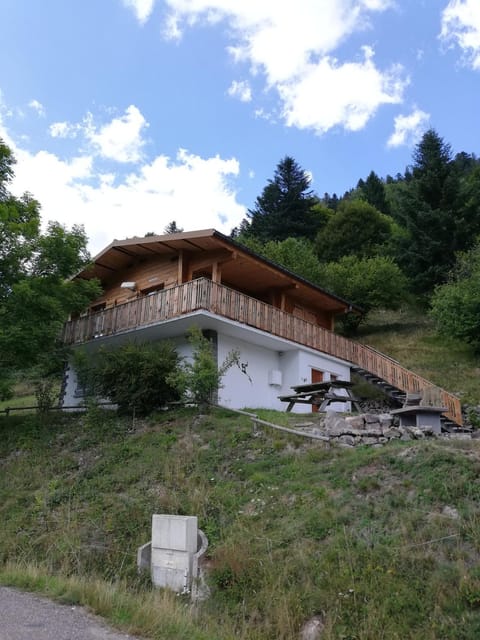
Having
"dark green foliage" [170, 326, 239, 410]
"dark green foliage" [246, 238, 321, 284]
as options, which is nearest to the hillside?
"dark green foliage" [170, 326, 239, 410]

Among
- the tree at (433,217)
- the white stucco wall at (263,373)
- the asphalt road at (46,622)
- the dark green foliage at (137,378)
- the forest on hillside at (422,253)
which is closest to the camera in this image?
the asphalt road at (46,622)

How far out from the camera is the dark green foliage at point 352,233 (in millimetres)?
40828

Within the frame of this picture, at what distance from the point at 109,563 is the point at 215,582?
2085 millimetres

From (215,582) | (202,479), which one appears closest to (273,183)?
(202,479)

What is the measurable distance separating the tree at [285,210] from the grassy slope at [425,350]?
11.8m

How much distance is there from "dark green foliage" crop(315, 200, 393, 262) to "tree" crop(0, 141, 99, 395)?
91.8 feet

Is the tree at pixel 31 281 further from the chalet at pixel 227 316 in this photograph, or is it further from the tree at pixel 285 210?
the tree at pixel 285 210

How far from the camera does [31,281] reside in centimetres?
1433

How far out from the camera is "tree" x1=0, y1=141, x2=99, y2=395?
44.7 feet

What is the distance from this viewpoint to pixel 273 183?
43.7 meters

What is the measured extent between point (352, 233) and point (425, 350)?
17341 millimetres

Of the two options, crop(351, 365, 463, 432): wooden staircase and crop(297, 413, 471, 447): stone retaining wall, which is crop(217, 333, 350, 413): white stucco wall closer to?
crop(351, 365, 463, 432): wooden staircase

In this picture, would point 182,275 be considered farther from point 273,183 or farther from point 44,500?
point 273,183

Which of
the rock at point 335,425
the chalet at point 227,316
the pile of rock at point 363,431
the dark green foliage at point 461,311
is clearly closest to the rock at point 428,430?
the pile of rock at point 363,431
